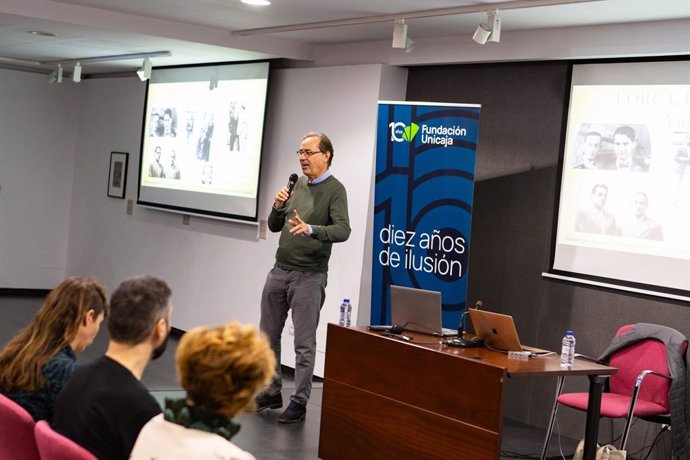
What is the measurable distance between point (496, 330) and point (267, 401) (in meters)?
2.11

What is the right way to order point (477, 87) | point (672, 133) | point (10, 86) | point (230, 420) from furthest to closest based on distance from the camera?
point (10, 86)
point (477, 87)
point (672, 133)
point (230, 420)

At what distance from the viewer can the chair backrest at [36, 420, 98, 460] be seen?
95.0 inches

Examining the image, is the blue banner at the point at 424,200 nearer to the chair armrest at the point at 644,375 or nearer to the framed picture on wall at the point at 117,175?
the chair armrest at the point at 644,375

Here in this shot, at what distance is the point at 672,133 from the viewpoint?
5859 millimetres

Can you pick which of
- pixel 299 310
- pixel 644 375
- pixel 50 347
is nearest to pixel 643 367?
pixel 644 375

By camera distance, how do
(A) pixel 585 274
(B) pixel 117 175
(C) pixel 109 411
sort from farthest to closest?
(B) pixel 117 175 < (A) pixel 585 274 < (C) pixel 109 411

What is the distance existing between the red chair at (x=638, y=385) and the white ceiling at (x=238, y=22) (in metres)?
1.80

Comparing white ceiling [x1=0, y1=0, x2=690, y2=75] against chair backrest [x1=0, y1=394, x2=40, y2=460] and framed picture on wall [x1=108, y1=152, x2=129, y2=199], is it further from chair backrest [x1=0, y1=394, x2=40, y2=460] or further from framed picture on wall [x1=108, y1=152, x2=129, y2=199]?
chair backrest [x1=0, y1=394, x2=40, y2=460]

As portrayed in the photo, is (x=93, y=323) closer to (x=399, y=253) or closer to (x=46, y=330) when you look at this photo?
(x=46, y=330)

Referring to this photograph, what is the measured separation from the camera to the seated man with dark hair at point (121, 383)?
2.59 metres

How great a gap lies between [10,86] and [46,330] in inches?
368

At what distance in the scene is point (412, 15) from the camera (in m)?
6.44

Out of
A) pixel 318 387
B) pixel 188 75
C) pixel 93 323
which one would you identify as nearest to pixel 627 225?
pixel 318 387

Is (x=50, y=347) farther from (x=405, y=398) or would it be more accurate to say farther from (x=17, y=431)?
(x=405, y=398)
